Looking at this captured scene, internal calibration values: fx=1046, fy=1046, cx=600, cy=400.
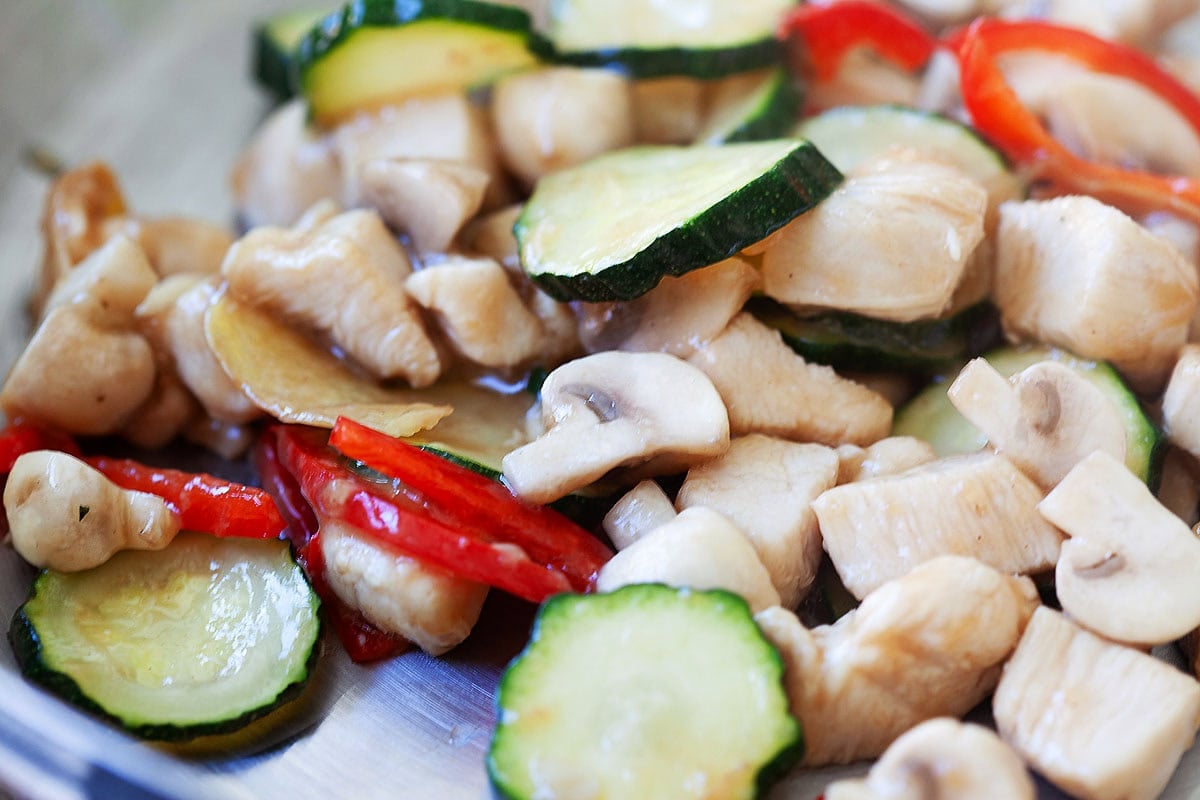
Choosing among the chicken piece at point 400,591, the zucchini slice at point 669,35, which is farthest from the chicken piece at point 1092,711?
the zucchini slice at point 669,35

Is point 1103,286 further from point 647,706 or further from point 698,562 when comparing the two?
point 647,706

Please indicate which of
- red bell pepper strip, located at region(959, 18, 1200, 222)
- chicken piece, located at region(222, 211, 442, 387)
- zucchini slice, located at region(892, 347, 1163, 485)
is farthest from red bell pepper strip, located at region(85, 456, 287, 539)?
red bell pepper strip, located at region(959, 18, 1200, 222)

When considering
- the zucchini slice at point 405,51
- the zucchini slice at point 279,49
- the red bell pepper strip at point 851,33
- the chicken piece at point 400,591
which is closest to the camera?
the chicken piece at point 400,591

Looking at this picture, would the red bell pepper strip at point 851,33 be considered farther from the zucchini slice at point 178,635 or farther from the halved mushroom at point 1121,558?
the zucchini slice at point 178,635

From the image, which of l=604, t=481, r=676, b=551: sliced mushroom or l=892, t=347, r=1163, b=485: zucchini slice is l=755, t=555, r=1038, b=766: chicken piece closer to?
l=604, t=481, r=676, b=551: sliced mushroom

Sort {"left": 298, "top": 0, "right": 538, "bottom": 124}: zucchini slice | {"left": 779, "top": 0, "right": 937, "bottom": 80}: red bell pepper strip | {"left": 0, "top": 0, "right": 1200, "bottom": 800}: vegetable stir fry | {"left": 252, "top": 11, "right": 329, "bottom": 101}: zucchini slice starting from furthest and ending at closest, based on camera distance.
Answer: {"left": 252, "top": 11, "right": 329, "bottom": 101}: zucchini slice
{"left": 779, "top": 0, "right": 937, "bottom": 80}: red bell pepper strip
{"left": 298, "top": 0, "right": 538, "bottom": 124}: zucchini slice
{"left": 0, "top": 0, "right": 1200, "bottom": 800}: vegetable stir fry

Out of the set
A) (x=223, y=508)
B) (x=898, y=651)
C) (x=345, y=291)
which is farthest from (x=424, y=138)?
(x=898, y=651)

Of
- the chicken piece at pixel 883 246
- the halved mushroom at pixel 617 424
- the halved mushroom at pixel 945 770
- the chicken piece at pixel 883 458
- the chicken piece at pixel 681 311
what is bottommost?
the halved mushroom at pixel 945 770
